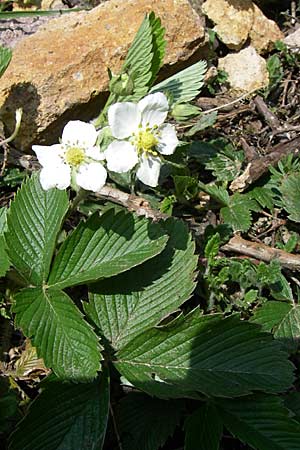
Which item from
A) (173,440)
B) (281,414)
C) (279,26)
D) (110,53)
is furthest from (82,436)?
(279,26)

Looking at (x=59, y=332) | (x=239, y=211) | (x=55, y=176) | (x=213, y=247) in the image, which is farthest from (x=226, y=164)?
(x=59, y=332)

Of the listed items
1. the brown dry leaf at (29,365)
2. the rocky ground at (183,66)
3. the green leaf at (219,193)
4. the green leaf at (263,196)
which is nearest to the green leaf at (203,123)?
the rocky ground at (183,66)

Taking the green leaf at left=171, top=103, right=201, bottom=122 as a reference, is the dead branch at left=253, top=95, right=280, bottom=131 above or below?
below

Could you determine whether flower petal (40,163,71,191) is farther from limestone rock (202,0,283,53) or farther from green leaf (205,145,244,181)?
limestone rock (202,0,283,53)

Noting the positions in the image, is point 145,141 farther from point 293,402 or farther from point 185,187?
point 293,402

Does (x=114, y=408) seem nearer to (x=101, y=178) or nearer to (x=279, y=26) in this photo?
(x=101, y=178)

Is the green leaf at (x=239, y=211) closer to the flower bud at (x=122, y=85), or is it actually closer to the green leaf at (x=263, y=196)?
the green leaf at (x=263, y=196)

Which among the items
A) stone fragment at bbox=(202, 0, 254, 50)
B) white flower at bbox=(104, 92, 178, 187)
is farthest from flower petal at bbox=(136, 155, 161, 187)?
stone fragment at bbox=(202, 0, 254, 50)
